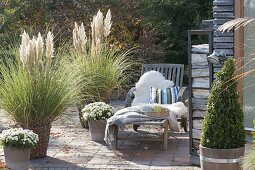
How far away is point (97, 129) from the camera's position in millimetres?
7457

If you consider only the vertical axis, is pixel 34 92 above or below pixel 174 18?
below

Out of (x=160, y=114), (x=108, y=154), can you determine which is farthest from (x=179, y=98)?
(x=108, y=154)

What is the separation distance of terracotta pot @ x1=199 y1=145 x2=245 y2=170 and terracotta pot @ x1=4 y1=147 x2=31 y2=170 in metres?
1.96

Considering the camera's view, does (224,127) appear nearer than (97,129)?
Yes

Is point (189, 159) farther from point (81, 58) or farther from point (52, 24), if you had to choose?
point (52, 24)

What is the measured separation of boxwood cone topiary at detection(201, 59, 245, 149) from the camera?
16.6 ft

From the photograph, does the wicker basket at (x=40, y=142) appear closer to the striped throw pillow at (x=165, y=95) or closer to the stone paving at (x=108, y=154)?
the stone paving at (x=108, y=154)

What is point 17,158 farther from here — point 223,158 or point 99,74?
point 99,74

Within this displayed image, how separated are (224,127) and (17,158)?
7.28 ft

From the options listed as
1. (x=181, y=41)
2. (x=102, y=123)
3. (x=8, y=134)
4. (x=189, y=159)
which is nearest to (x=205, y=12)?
(x=181, y=41)

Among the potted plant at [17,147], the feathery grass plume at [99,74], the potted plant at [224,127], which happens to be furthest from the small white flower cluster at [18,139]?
the feathery grass plume at [99,74]

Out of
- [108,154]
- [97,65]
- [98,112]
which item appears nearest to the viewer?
[108,154]

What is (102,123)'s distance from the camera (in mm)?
7430

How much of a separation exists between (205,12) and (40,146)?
821 centimetres
